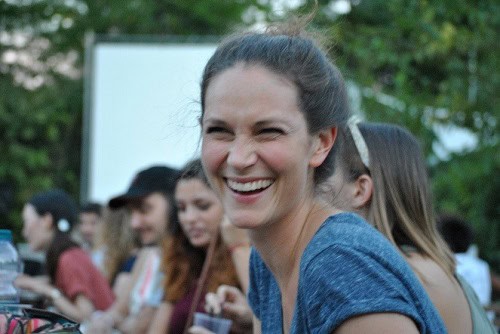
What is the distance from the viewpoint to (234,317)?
4.27 meters

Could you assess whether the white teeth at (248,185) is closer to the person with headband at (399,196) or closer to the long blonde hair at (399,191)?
the person with headband at (399,196)

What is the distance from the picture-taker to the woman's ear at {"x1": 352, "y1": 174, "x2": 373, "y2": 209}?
3.54 metres

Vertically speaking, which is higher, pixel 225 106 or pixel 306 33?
pixel 306 33

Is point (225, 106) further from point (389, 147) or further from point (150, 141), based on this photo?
point (150, 141)

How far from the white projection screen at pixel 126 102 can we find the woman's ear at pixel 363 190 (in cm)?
973

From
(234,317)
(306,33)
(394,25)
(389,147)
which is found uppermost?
(394,25)

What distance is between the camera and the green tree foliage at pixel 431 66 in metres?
7.52

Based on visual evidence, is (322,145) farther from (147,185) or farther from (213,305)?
(147,185)

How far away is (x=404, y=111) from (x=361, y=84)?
1.49 ft

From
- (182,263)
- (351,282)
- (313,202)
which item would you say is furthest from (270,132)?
(182,263)

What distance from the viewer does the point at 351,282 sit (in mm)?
2055

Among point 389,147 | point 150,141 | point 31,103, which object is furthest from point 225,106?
point 31,103

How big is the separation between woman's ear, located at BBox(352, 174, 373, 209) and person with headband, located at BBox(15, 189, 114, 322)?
3668 millimetres

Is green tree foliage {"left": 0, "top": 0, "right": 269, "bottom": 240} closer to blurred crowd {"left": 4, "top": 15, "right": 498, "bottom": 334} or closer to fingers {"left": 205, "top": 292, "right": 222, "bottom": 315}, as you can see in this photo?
fingers {"left": 205, "top": 292, "right": 222, "bottom": 315}
